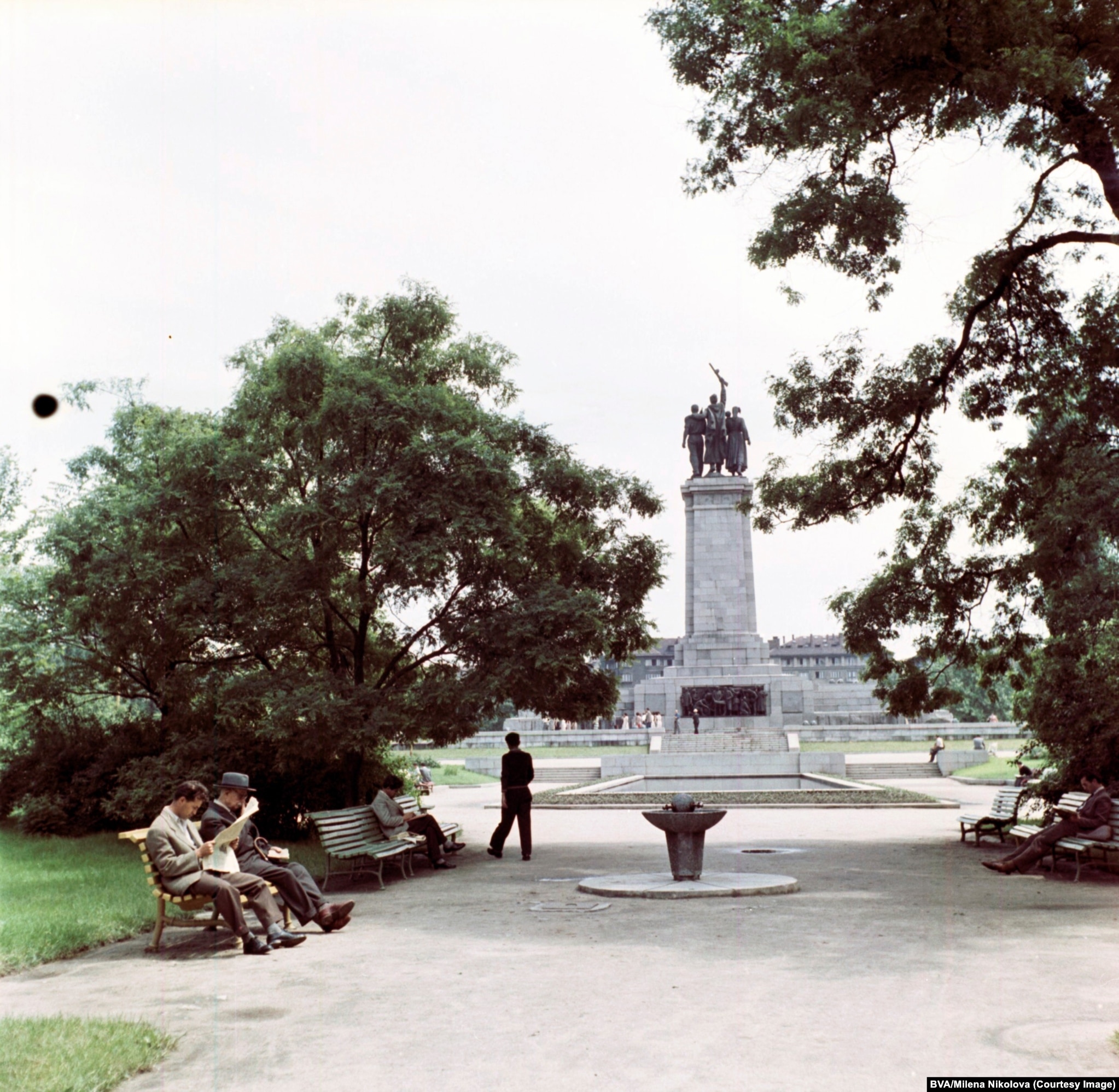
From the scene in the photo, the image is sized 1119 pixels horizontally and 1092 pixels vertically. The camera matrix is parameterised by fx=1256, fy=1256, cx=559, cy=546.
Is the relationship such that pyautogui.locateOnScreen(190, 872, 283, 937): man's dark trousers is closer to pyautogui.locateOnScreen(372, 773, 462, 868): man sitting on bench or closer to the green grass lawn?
pyautogui.locateOnScreen(372, 773, 462, 868): man sitting on bench

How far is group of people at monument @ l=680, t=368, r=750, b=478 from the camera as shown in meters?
48.7

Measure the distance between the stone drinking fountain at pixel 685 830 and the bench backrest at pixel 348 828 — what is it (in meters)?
3.14

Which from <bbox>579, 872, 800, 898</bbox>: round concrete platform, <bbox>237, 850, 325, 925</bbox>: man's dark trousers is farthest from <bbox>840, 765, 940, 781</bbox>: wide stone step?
<bbox>237, 850, 325, 925</bbox>: man's dark trousers

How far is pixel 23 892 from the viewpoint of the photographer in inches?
500

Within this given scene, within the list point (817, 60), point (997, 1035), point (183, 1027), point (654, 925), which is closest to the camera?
point (997, 1035)

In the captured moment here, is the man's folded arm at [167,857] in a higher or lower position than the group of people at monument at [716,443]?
lower

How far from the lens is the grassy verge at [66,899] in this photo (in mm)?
9398

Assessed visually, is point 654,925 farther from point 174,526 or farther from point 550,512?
point 174,526

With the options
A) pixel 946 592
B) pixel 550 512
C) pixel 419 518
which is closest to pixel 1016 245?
pixel 946 592

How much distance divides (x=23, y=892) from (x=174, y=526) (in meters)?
6.67

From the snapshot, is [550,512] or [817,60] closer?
[817,60]

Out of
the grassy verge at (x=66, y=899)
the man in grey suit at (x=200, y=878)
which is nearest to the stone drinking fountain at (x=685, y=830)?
the man in grey suit at (x=200, y=878)

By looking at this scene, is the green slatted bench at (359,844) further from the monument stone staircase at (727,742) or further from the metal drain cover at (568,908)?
the monument stone staircase at (727,742)

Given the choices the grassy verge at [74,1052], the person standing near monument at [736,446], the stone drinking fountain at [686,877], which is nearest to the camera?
the grassy verge at [74,1052]
